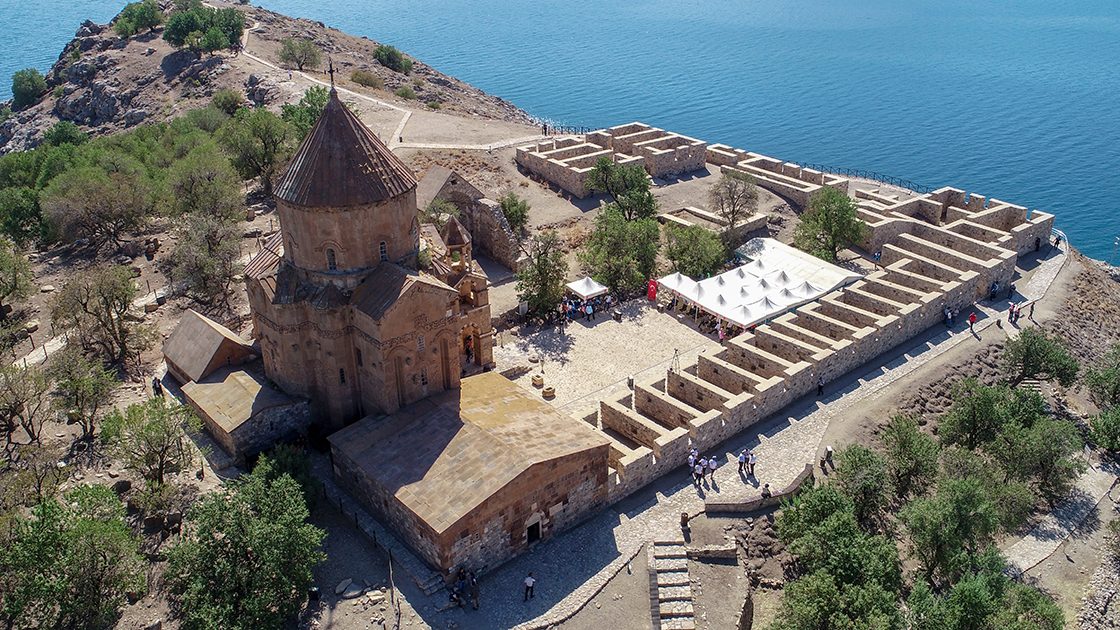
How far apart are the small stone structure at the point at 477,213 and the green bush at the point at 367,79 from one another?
4144 cm

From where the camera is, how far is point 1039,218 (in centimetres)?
4947

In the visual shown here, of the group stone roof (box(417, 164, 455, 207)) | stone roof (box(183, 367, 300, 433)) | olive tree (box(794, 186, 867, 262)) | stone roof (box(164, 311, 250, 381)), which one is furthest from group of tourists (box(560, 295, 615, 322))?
stone roof (box(164, 311, 250, 381))

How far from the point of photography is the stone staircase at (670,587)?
23.5 m

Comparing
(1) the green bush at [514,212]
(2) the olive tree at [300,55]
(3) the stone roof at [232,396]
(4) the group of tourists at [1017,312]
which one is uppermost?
(2) the olive tree at [300,55]

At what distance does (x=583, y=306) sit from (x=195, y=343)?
62.4 ft

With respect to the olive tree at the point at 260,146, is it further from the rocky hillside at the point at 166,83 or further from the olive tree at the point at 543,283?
the olive tree at the point at 543,283

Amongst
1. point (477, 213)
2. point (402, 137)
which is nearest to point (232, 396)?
point (477, 213)

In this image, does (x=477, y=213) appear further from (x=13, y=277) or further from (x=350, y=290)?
(x=13, y=277)

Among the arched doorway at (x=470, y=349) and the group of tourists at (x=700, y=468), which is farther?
the arched doorway at (x=470, y=349)

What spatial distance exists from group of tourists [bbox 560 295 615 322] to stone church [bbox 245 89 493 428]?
1208 centimetres

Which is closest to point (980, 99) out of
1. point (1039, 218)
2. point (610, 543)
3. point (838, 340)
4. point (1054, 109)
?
point (1054, 109)

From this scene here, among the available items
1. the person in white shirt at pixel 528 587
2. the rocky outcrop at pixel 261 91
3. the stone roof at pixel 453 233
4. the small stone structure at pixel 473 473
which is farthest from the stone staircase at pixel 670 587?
the rocky outcrop at pixel 261 91

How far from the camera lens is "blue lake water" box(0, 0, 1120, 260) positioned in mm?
84000

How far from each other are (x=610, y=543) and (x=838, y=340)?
56.3 ft
